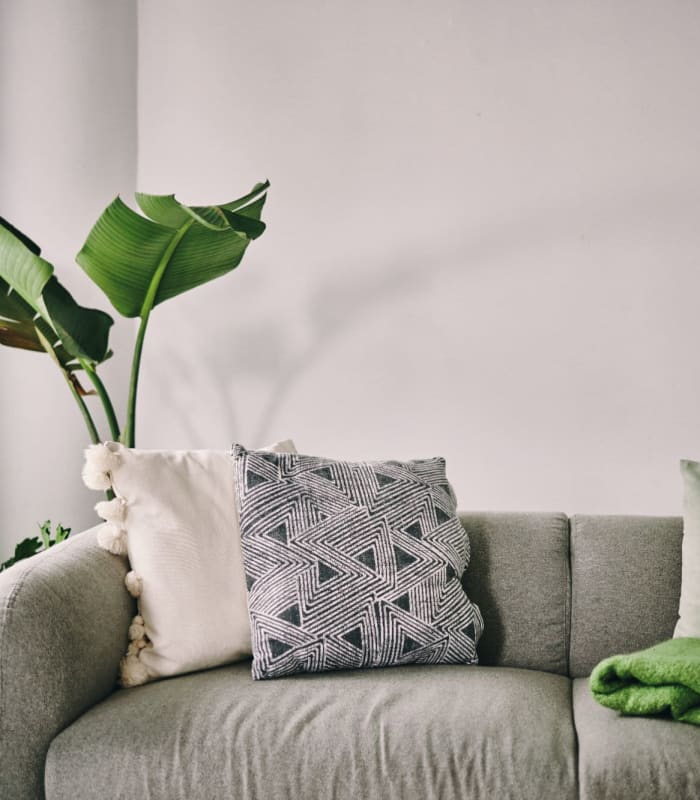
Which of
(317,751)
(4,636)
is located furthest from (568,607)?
(4,636)

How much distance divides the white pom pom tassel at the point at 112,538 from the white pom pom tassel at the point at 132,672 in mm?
214

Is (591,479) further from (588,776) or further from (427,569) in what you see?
(588,776)

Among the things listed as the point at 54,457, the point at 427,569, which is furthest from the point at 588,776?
the point at 54,457

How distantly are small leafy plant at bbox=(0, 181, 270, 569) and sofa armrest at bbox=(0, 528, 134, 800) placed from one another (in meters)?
0.61

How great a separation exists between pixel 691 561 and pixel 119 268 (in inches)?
55.7

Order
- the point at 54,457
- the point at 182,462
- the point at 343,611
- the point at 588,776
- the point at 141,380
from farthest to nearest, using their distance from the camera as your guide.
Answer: the point at 141,380 → the point at 54,457 → the point at 182,462 → the point at 343,611 → the point at 588,776

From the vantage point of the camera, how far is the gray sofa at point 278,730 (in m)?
1.37

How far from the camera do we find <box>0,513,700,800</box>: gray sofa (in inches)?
54.1

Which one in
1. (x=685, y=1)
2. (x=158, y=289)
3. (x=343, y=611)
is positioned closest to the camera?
(x=343, y=611)

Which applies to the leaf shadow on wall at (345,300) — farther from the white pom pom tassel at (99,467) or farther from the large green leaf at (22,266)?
the white pom pom tassel at (99,467)

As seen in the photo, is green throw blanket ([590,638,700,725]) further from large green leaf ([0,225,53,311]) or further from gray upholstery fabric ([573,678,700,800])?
large green leaf ([0,225,53,311])

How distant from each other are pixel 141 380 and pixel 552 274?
4.22 ft

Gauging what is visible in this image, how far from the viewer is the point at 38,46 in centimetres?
260

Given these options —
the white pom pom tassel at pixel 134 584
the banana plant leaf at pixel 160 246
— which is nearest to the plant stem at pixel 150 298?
the banana plant leaf at pixel 160 246
